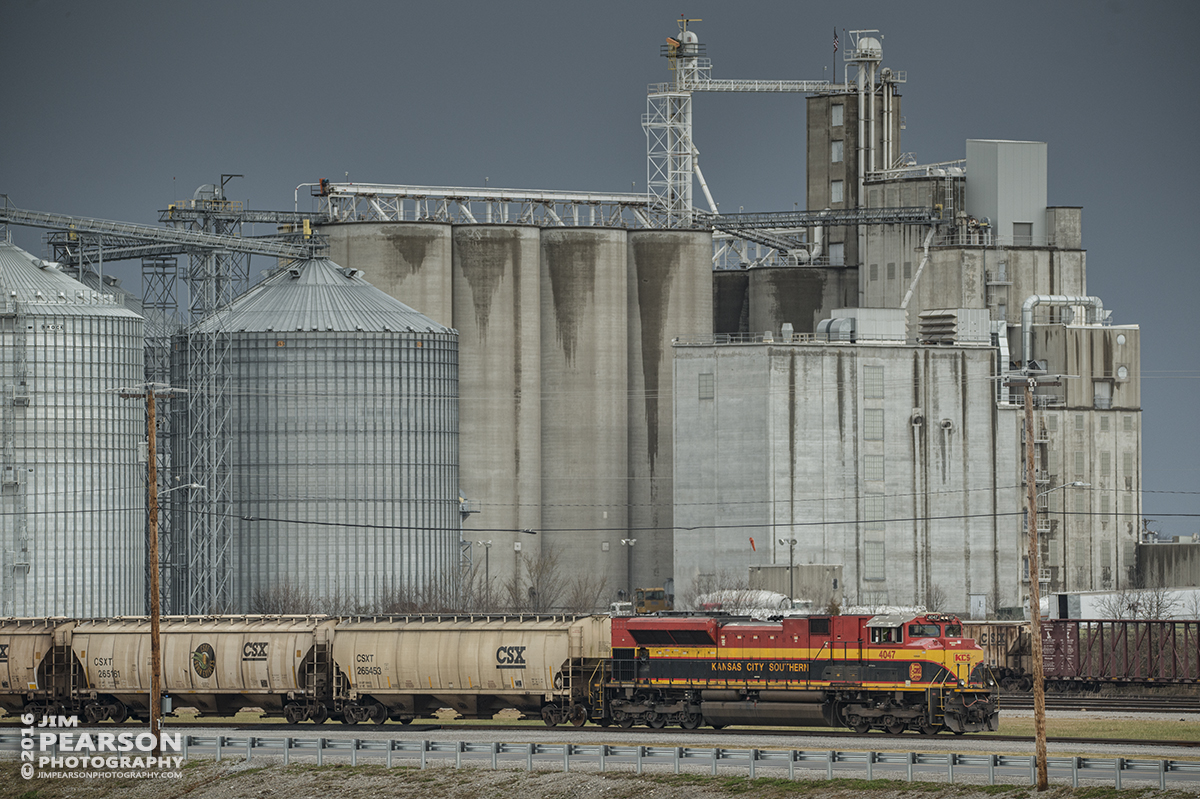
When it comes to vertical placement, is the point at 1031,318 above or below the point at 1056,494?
above

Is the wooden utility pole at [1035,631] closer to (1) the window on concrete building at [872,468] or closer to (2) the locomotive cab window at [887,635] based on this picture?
(2) the locomotive cab window at [887,635]

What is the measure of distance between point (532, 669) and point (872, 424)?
54159 mm

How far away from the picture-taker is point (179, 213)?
121812mm

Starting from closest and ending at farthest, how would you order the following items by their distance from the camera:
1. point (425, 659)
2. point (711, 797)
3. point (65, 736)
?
point (711, 797) → point (65, 736) → point (425, 659)

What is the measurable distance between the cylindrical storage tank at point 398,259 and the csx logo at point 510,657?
67694 mm

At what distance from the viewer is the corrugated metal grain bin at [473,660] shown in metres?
61.2

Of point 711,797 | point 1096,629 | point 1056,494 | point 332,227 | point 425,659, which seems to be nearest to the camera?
point 711,797

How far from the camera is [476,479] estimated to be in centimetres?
12731

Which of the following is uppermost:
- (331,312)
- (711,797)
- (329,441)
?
(331,312)

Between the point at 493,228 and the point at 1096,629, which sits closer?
the point at 1096,629

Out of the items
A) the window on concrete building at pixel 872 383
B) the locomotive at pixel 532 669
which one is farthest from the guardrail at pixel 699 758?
the window on concrete building at pixel 872 383

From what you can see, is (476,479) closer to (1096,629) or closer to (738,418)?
(738,418)

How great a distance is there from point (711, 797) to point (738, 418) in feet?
215

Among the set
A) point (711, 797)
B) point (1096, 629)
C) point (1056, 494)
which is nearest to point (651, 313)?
point (1056, 494)
